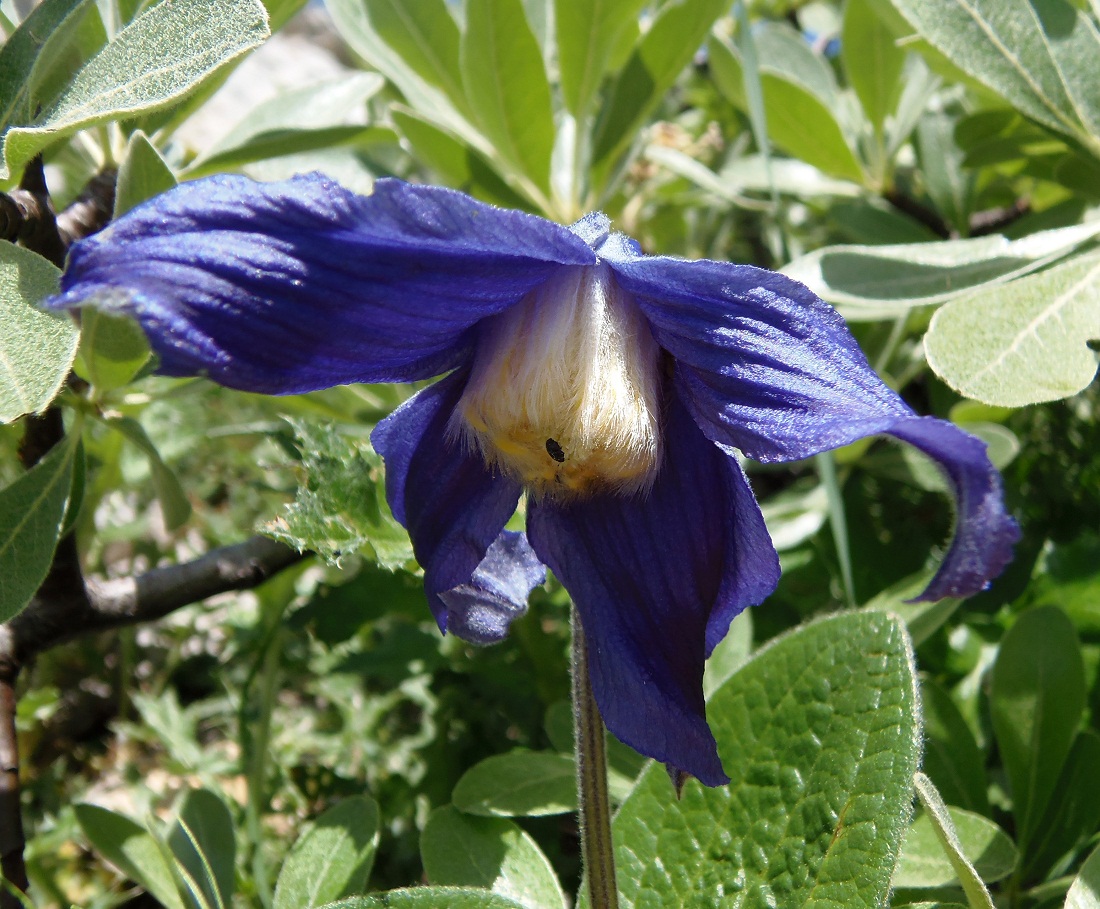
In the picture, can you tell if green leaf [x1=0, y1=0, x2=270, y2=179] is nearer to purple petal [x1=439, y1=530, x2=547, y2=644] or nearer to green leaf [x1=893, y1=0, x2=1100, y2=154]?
purple petal [x1=439, y1=530, x2=547, y2=644]

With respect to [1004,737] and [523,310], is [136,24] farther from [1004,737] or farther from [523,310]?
[1004,737]

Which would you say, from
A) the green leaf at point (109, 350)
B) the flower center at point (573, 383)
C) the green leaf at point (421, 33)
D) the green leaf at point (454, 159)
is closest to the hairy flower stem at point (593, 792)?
the flower center at point (573, 383)

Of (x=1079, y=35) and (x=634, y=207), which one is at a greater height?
(x=1079, y=35)

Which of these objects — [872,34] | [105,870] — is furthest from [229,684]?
[872,34]

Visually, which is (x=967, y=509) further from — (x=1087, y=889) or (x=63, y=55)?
(x=63, y=55)

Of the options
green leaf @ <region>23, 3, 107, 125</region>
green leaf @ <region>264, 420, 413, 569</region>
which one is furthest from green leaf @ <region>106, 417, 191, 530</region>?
green leaf @ <region>23, 3, 107, 125</region>

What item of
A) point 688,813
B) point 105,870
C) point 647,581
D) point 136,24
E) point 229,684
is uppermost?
point 136,24
